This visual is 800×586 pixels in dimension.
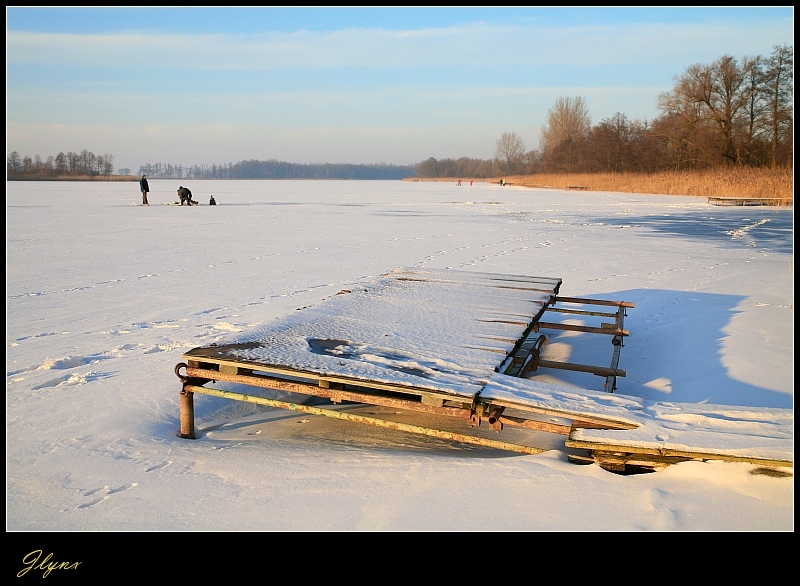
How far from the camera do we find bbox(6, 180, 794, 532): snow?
115 inches

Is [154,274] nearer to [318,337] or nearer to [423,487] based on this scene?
[318,337]

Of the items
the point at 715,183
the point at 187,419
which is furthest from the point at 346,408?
the point at 715,183

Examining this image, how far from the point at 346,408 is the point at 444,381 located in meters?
1.27

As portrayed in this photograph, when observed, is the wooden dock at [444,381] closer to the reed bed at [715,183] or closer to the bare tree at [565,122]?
the reed bed at [715,183]

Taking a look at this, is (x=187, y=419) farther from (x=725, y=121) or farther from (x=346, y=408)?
(x=725, y=121)

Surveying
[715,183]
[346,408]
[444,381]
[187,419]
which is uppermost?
[715,183]

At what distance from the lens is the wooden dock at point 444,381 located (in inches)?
130

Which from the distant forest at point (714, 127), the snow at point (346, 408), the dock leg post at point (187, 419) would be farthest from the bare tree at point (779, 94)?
the dock leg post at point (187, 419)

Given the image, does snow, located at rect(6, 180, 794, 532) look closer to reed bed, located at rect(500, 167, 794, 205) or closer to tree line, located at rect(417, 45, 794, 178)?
reed bed, located at rect(500, 167, 794, 205)

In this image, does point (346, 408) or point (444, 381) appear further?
point (346, 408)

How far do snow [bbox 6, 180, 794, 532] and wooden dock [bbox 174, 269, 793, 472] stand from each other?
0.11 ft

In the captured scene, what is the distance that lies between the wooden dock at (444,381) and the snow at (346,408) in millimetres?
34

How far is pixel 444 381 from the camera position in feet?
12.3

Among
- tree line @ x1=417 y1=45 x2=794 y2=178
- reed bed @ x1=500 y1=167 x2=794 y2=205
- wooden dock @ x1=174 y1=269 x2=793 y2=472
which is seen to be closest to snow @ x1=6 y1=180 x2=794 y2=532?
wooden dock @ x1=174 y1=269 x2=793 y2=472
